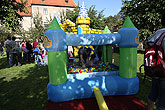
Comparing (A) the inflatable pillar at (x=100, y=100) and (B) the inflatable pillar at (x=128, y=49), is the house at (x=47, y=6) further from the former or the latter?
(A) the inflatable pillar at (x=100, y=100)

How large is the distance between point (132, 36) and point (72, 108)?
2.55 metres

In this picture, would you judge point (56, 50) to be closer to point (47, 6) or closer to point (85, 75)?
point (85, 75)

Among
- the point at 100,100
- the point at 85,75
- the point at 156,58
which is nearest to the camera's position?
the point at 156,58

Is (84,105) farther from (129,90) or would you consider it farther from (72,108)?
(129,90)

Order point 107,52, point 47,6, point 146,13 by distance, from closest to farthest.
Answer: point 107,52
point 146,13
point 47,6

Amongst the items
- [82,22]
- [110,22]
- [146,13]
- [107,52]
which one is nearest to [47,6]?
[110,22]

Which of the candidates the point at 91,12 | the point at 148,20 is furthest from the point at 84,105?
the point at 91,12

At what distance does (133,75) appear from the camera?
10.2 ft

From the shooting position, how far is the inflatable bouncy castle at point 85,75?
2750mm

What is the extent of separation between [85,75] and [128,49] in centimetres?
152

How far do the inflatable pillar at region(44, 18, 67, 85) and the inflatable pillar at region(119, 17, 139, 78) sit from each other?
174 cm

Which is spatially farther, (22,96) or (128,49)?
(22,96)

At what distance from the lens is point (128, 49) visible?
9.77 ft

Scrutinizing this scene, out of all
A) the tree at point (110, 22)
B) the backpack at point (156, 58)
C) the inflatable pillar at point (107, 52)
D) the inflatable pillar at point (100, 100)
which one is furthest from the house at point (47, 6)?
the backpack at point (156, 58)
